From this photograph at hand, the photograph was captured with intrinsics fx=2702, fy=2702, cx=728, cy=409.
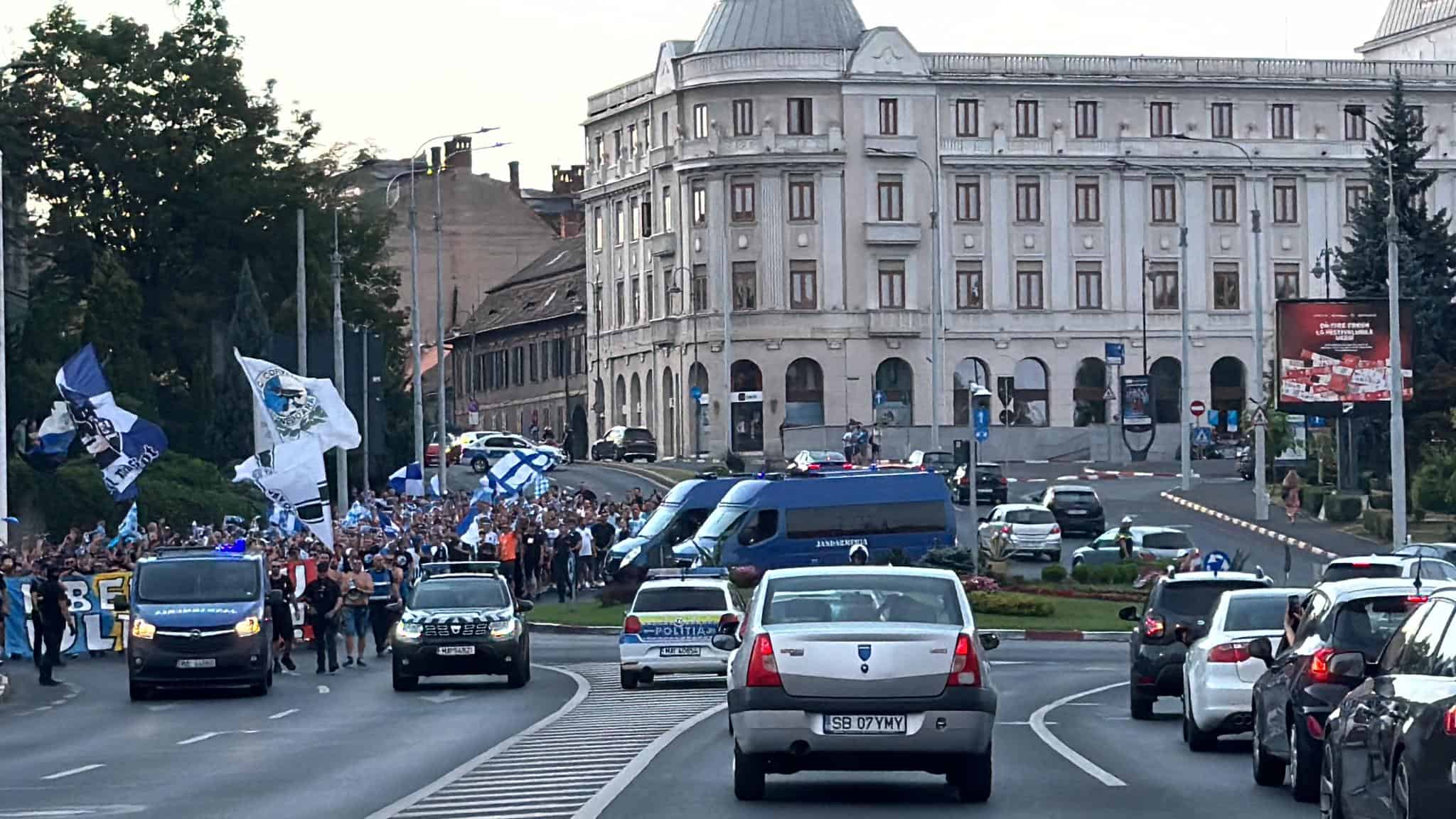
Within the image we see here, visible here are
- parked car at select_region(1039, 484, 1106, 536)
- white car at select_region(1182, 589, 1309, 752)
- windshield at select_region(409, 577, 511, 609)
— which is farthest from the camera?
parked car at select_region(1039, 484, 1106, 536)

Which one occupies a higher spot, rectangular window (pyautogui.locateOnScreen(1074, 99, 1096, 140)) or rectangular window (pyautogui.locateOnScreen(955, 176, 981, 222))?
rectangular window (pyautogui.locateOnScreen(1074, 99, 1096, 140))

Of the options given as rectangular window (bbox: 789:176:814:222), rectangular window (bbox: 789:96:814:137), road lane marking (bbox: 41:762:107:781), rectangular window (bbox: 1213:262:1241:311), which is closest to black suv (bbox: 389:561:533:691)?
road lane marking (bbox: 41:762:107:781)

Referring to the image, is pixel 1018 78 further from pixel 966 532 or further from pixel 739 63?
pixel 966 532

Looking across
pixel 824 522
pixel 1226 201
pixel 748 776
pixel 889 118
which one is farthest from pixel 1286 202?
pixel 748 776

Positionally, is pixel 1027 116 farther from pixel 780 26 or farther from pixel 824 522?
pixel 824 522

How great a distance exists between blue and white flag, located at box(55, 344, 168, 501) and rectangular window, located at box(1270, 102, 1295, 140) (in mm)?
82068

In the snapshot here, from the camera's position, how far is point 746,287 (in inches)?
4616

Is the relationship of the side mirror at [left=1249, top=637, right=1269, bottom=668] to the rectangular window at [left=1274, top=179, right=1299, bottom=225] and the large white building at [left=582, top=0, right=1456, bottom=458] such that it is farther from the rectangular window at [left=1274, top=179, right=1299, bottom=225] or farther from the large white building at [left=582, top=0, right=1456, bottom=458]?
the rectangular window at [left=1274, top=179, right=1299, bottom=225]

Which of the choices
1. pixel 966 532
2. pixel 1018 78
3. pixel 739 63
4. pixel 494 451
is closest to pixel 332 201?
pixel 494 451

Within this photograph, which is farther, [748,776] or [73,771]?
[73,771]

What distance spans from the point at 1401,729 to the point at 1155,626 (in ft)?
48.2

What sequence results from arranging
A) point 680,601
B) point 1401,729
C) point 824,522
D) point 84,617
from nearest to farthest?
1. point 1401,729
2. point 680,601
3. point 84,617
4. point 824,522

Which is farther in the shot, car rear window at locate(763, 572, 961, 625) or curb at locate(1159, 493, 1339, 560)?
curb at locate(1159, 493, 1339, 560)

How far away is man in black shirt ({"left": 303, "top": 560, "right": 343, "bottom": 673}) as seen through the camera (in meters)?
38.4
